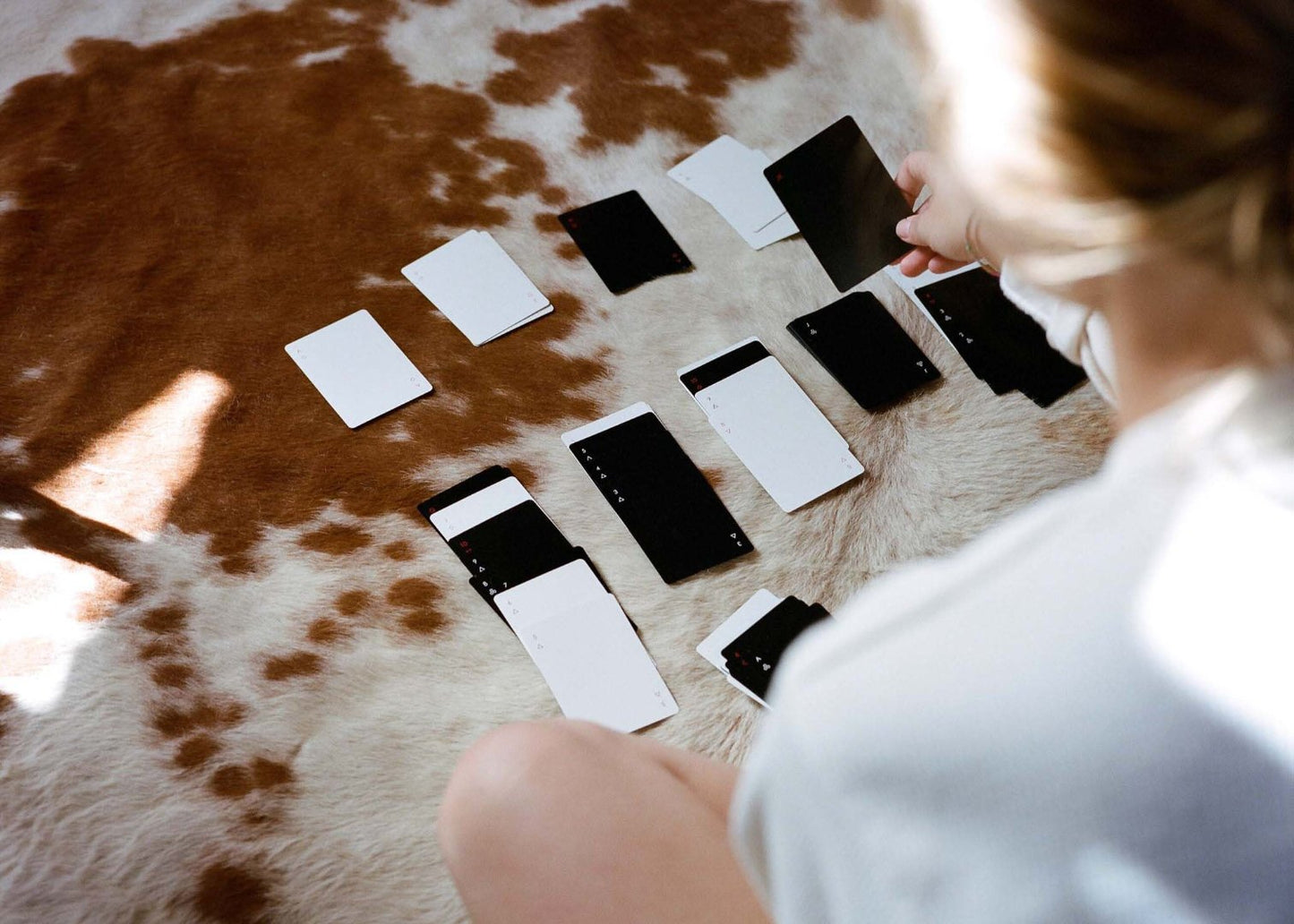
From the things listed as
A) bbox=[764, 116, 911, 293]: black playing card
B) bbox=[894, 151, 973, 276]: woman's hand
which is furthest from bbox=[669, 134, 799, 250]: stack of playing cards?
bbox=[894, 151, 973, 276]: woman's hand

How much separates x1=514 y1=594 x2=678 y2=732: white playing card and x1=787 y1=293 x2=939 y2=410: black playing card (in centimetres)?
49

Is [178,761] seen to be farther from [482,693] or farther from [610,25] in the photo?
[610,25]

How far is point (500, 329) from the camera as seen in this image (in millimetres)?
1555

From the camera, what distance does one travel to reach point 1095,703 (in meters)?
0.43

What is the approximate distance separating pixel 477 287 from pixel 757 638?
0.67 meters

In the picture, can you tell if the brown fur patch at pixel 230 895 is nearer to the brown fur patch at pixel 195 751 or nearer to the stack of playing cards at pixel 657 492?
the brown fur patch at pixel 195 751

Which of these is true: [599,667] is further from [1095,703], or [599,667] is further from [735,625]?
[1095,703]

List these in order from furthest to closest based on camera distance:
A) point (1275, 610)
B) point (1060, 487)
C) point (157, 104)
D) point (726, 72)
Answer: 1. point (726, 72)
2. point (157, 104)
3. point (1060, 487)
4. point (1275, 610)

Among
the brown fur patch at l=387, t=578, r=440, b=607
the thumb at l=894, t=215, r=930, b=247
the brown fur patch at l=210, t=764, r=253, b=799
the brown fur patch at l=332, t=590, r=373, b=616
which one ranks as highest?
the thumb at l=894, t=215, r=930, b=247

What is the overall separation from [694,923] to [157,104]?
153cm

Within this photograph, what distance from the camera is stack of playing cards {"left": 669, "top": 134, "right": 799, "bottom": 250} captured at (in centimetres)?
166

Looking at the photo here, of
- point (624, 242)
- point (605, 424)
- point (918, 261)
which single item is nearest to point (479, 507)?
point (605, 424)

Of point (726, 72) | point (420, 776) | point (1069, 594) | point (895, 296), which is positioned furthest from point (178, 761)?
point (726, 72)

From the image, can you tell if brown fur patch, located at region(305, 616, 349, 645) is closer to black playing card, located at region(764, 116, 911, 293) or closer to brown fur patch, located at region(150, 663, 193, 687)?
brown fur patch, located at region(150, 663, 193, 687)
